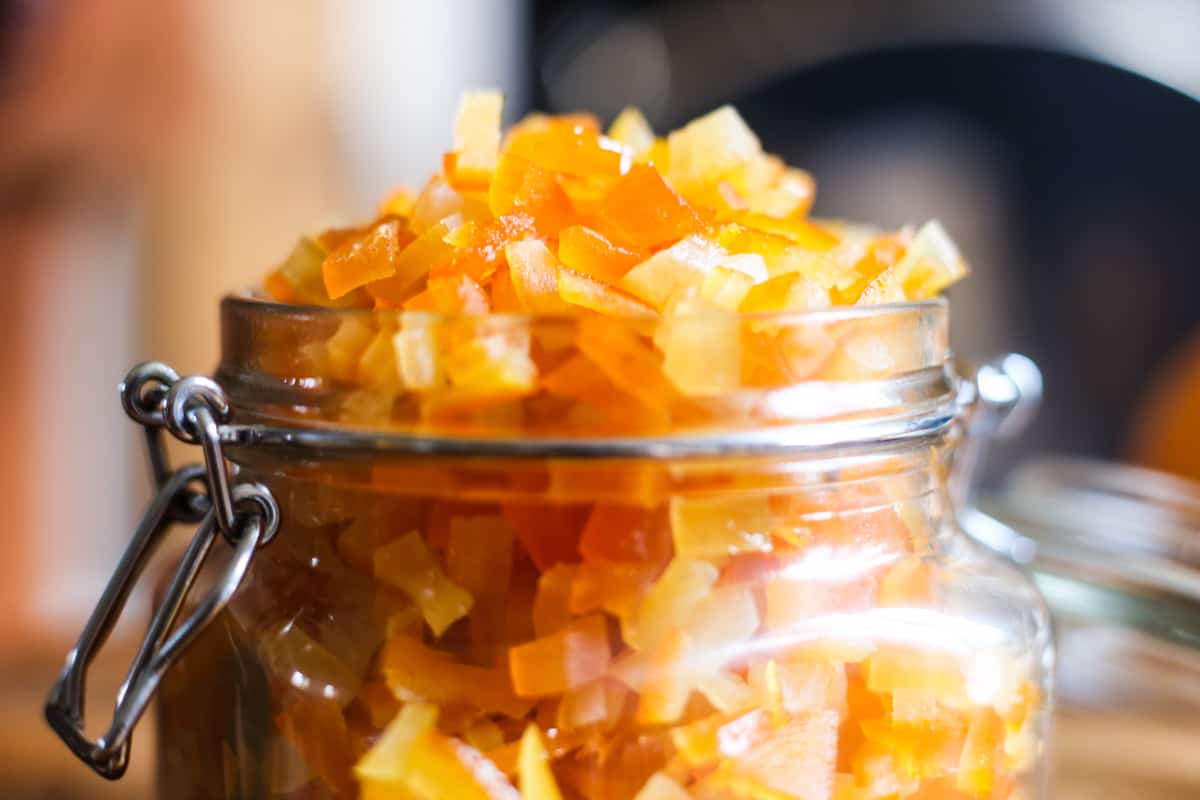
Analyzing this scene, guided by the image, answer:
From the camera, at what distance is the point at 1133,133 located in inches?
60.7

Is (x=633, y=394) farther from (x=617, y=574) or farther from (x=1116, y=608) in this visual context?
(x=1116, y=608)

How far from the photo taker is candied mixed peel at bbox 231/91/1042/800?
41cm

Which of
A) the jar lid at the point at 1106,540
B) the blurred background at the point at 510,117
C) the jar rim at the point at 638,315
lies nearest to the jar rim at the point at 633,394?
the jar rim at the point at 638,315

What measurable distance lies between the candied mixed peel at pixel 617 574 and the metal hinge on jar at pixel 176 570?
0.11 feet

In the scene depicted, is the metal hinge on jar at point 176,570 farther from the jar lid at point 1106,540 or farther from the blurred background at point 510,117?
the blurred background at point 510,117

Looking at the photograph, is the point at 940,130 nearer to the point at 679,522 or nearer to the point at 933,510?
the point at 933,510

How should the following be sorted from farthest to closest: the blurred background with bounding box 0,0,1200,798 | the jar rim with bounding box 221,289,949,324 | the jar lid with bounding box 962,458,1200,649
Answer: the blurred background with bounding box 0,0,1200,798 < the jar lid with bounding box 962,458,1200,649 < the jar rim with bounding box 221,289,949,324

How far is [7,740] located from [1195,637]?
83 centimetres

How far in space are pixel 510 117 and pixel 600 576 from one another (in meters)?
1.34

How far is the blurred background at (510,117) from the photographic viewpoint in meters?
1.36

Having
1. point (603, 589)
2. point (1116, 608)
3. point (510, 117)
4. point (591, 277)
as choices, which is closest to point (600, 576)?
point (603, 589)

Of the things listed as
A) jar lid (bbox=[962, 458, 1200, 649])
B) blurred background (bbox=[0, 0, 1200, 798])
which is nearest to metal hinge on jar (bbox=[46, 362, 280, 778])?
jar lid (bbox=[962, 458, 1200, 649])

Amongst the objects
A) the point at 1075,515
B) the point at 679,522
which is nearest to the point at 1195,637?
the point at 1075,515

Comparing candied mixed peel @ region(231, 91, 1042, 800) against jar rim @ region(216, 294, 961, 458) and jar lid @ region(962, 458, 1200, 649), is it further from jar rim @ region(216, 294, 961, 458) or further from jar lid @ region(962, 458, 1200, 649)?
jar lid @ region(962, 458, 1200, 649)
